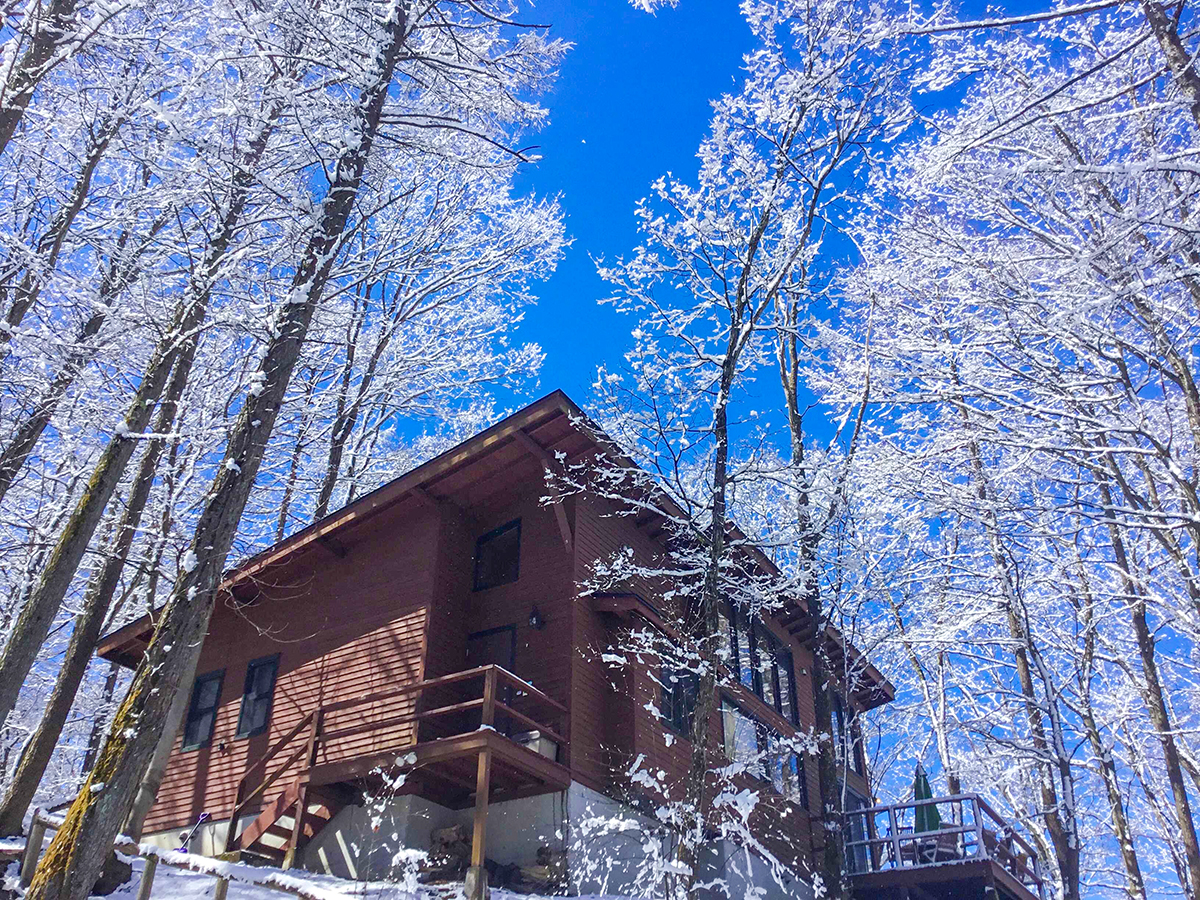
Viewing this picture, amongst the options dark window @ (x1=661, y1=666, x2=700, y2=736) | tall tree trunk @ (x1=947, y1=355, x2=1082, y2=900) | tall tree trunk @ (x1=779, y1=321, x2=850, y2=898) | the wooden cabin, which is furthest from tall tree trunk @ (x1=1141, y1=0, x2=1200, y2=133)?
dark window @ (x1=661, y1=666, x2=700, y2=736)

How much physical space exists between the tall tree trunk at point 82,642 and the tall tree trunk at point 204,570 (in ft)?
8.89

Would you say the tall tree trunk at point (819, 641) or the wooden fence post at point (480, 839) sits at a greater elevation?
the tall tree trunk at point (819, 641)

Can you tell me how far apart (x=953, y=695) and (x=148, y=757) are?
65.1 feet

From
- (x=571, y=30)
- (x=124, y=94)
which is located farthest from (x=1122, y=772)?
(x=124, y=94)

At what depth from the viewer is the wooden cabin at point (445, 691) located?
43.7ft

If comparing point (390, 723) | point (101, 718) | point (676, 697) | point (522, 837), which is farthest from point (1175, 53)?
point (101, 718)

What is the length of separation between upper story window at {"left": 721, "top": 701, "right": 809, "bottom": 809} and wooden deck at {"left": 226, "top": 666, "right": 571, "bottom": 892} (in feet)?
12.4

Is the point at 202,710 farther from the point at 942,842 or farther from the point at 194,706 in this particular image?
the point at 942,842

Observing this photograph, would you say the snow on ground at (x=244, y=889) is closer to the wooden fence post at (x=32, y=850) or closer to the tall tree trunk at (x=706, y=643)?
the wooden fence post at (x=32, y=850)

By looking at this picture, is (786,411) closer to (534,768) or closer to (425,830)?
(534,768)

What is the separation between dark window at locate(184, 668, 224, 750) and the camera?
17094mm

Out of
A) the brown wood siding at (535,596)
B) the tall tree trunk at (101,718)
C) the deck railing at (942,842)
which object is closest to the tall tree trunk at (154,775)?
the tall tree trunk at (101,718)

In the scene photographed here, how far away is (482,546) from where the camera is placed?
55.0ft

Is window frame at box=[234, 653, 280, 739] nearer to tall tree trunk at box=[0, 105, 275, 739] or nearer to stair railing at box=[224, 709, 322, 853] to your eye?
stair railing at box=[224, 709, 322, 853]
